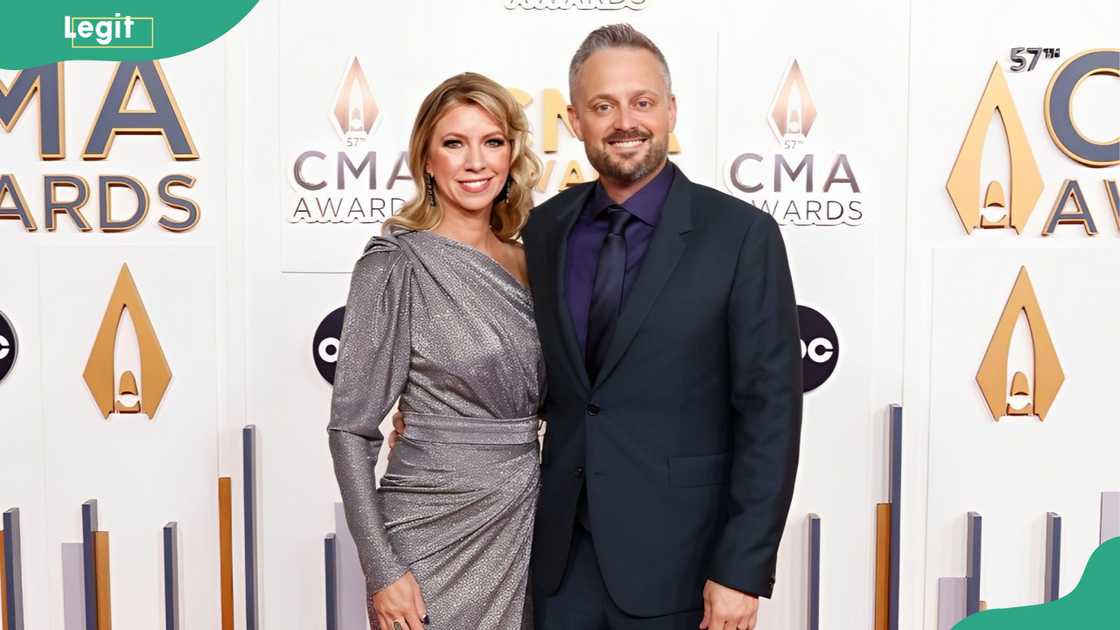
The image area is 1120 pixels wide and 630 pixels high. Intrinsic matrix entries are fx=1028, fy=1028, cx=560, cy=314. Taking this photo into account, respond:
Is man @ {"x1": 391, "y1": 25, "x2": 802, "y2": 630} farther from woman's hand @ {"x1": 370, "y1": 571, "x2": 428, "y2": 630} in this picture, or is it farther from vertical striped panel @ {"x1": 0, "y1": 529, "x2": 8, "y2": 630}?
vertical striped panel @ {"x1": 0, "y1": 529, "x2": 8, "y2": 630}

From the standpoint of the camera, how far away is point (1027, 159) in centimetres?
246

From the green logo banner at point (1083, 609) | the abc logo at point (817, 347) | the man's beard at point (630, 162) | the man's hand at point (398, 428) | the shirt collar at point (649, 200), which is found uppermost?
the man's beard at point (630, 162)

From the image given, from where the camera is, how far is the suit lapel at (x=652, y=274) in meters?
1.64

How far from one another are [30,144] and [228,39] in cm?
55

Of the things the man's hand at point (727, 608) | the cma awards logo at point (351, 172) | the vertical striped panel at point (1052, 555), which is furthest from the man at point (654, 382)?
the vertical striped panel at point (1052, 555)

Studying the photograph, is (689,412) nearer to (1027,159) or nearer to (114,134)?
(1027,159)

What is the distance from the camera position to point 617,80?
1751mm

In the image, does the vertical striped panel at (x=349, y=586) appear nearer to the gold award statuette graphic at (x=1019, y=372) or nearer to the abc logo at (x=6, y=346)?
the abc logo at (x=6, y=346)

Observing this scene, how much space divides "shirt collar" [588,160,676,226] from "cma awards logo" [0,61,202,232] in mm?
1191

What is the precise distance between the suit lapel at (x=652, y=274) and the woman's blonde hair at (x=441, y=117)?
372mm

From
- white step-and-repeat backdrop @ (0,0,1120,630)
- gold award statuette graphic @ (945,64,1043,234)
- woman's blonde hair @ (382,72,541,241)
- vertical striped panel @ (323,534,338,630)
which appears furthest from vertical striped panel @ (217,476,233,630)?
gold award statuette graphic @ (945,64,1043,234)

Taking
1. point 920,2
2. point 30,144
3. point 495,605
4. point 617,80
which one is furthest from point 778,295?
point 30,144

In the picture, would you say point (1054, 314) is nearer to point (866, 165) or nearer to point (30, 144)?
point (866, 165)

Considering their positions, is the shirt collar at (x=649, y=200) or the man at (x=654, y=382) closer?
the man at (x=654, y=382)
